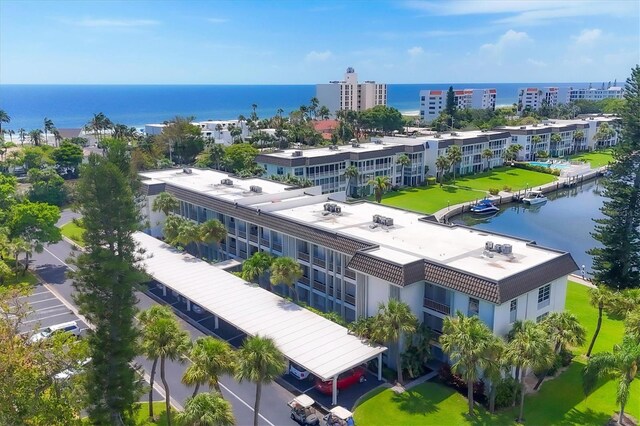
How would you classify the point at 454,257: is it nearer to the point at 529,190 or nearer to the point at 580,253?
the point at 580,253

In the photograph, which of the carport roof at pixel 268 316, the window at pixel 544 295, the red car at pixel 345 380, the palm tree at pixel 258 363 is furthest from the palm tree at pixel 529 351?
the palm tree at pixel 258 363

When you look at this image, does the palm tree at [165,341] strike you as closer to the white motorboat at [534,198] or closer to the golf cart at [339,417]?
the golf cart at [339,417]

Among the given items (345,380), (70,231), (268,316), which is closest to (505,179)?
(70,231)

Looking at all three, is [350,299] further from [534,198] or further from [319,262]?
[534,198]

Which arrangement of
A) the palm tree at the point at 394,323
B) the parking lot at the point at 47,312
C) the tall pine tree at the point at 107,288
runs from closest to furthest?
the tall pine tree at the point at 107,288
the palm tree at the point at 394,323
the parking lot at the point at 47,312

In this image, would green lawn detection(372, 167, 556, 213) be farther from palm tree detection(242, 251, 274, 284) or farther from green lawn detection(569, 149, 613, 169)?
palm tree detection(242, 251, 274, 284)

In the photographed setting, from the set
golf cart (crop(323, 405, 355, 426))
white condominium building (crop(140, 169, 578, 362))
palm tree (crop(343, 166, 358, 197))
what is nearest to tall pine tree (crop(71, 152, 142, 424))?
white condominium building (crop(140, 169, 578, 362))
